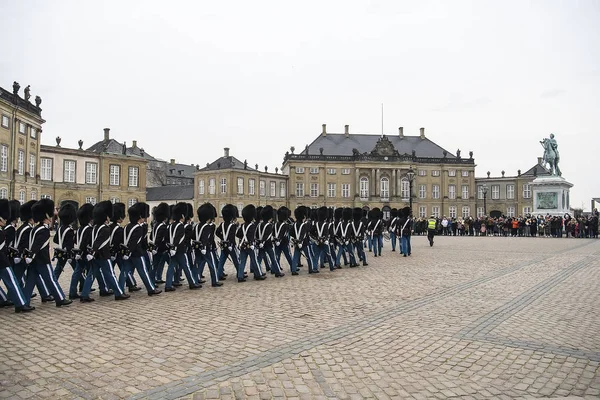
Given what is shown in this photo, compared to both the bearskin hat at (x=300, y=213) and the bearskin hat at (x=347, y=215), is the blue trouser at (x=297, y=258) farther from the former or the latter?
the bearskin hat at (x=347, y=215)

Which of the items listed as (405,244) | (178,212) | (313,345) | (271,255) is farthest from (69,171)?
(313,345)

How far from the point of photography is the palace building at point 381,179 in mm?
65875

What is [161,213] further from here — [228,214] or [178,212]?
[228,214]

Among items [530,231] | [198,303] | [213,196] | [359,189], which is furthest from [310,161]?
[198,303]

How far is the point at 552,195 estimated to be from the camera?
34969 millimetres

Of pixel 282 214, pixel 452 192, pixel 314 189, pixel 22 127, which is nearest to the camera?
pixel 282 214

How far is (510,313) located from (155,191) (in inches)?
2771

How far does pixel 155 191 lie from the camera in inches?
2872

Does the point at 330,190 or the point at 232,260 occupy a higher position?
the point at 330,190

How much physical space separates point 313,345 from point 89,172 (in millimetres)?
48186

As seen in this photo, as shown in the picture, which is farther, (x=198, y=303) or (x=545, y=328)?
(x=198, y=303)

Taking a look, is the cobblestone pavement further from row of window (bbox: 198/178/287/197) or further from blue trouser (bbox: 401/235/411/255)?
row of window (bbox: 198/178/287/197)

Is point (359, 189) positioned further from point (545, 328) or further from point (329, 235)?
point (545, 328)

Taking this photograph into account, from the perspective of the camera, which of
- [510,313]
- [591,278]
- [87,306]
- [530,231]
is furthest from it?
[530,231]
